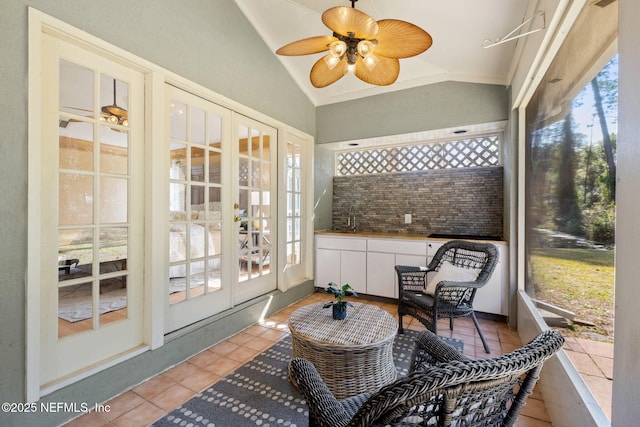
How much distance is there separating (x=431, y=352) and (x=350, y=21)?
1689 millimetres

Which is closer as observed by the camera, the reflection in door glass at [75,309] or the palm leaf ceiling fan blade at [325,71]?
the reflection in door glass at [75,309]

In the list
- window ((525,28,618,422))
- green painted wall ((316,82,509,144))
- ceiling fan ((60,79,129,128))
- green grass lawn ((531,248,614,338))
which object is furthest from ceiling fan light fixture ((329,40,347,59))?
green painted wall ((316,82,509,144))

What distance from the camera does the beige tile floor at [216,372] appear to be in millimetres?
1639

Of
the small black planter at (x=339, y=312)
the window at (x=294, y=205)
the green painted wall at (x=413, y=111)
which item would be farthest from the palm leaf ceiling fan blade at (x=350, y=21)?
the window at (x=294, y=205)

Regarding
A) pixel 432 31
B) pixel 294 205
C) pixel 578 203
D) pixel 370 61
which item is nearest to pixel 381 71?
pixel 370 61

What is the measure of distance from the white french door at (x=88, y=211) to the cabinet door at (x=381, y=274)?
2.45 m

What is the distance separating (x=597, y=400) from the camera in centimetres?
115

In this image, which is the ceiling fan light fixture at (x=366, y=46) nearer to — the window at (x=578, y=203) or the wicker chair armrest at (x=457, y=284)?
the window at (x=578, y=203)

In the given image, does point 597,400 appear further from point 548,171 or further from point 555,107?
point 555,107

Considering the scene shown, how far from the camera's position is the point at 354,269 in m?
3.69

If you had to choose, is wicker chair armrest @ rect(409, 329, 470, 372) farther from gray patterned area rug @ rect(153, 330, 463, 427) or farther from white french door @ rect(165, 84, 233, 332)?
white french door @ rect(165, 84, 233, 332)

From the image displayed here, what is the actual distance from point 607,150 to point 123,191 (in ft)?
8.47

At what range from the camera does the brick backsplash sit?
11.3 ft

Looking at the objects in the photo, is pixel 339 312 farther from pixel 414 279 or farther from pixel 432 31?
pixel 432 31
